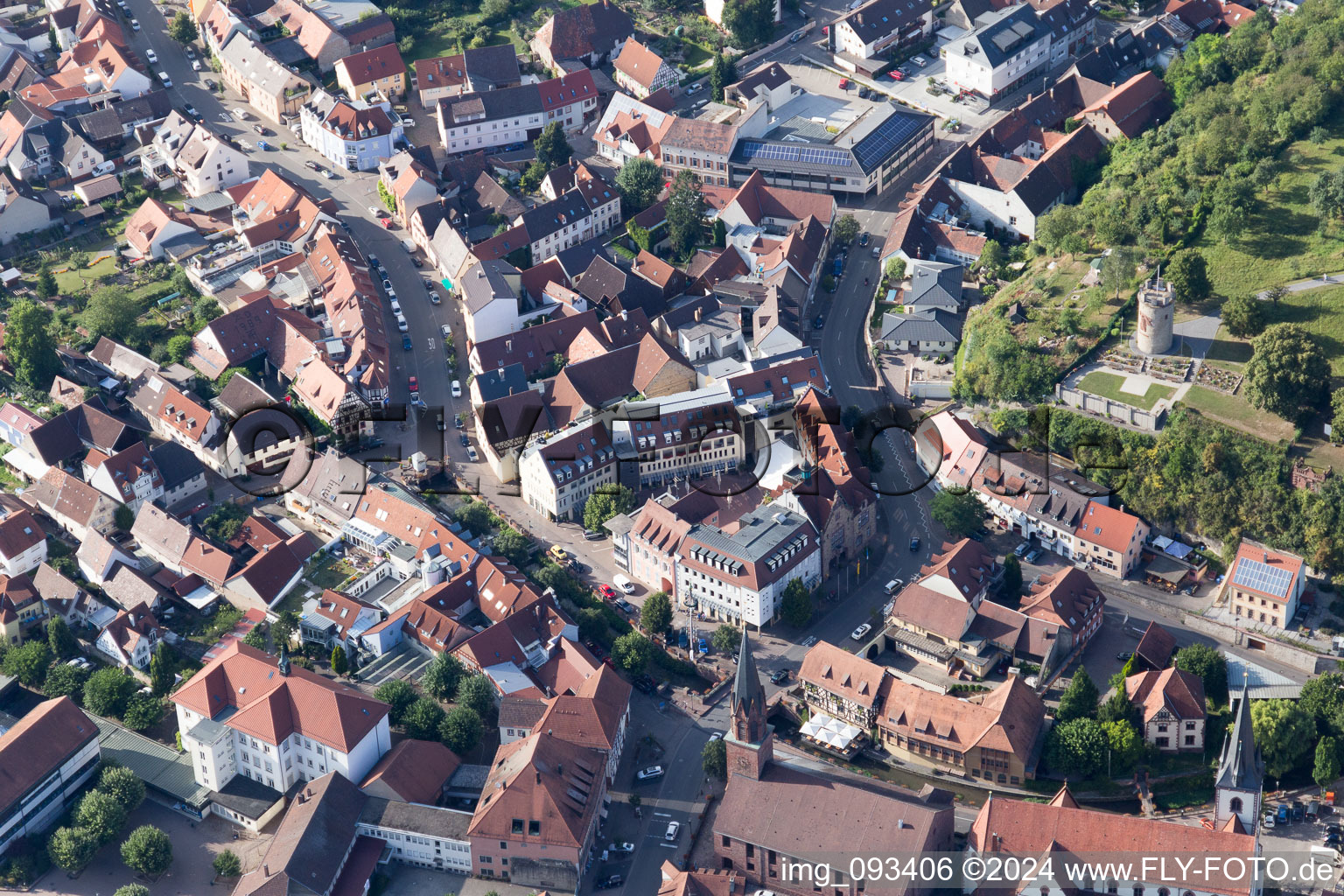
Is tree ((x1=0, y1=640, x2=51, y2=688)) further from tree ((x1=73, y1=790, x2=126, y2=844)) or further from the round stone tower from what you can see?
the round stone tower

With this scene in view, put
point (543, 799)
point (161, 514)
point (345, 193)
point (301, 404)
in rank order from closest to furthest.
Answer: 1. point (543, 799)
2. point (161, 514)
3. point (301, 404)
4. point (345, 193)

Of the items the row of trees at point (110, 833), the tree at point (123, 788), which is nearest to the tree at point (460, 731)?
the row of trees at point (110, 833)

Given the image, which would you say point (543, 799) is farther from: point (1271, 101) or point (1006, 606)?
point (1271, 101)

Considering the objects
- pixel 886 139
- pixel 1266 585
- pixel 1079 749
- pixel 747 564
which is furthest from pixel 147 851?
pixel 886 139

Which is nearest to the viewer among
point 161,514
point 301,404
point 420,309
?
point 161,514

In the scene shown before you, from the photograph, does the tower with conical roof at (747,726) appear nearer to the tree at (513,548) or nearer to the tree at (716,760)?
the tree at (716,760)

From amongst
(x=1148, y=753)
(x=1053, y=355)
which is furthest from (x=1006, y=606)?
(x=1053, y=355)

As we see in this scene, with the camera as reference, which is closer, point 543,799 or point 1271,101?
point 543,799

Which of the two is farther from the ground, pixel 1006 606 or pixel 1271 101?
pixel 1271 101
